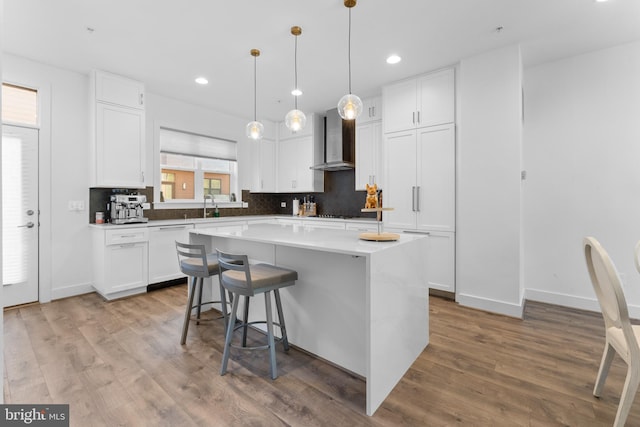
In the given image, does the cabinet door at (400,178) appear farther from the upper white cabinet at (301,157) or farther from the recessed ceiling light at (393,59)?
the upper white cabinet at (301,157)

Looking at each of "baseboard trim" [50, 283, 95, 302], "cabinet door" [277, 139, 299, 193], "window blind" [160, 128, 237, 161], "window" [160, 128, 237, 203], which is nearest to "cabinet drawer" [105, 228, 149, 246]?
"baseboard trim" [50, 283, 95, 302]

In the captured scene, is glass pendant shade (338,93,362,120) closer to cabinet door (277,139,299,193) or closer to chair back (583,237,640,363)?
chair back (583,237,640,363)

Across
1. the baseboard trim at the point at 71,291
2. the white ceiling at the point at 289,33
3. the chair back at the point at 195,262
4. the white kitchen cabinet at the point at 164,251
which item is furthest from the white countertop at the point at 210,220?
the white ceiling at the point at 289,33

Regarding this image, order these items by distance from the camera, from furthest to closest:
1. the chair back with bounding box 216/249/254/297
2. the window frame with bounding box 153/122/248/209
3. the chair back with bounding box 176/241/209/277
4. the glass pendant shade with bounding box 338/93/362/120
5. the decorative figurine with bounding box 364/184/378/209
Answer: the window frame with bounding box 153/122/248/209, the glass pendant shade with bounding box 338/93/362/120, the chair back with bounding box 176/241/209/277, the decorative figurine with bounding box 364/184/378/209, the chair back with bounding box 216/249/254/297

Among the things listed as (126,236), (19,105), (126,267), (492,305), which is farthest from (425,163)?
(19,105)

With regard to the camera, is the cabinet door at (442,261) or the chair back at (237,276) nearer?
the chair back at (237,276)

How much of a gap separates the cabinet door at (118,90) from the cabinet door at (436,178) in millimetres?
3646

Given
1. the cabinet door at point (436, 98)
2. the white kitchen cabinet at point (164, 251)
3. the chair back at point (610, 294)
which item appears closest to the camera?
the chair back at point (610, 294)

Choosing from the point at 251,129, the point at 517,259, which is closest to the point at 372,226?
the point at 517,259

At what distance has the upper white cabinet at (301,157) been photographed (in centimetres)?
554

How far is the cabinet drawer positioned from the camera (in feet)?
12.2

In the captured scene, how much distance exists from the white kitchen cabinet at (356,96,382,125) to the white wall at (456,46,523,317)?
4.23ft

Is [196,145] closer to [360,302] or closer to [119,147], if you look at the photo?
[119,147]

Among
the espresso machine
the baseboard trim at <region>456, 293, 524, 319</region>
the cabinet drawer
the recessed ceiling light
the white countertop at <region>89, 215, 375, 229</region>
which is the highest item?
the recessed ceiling light
